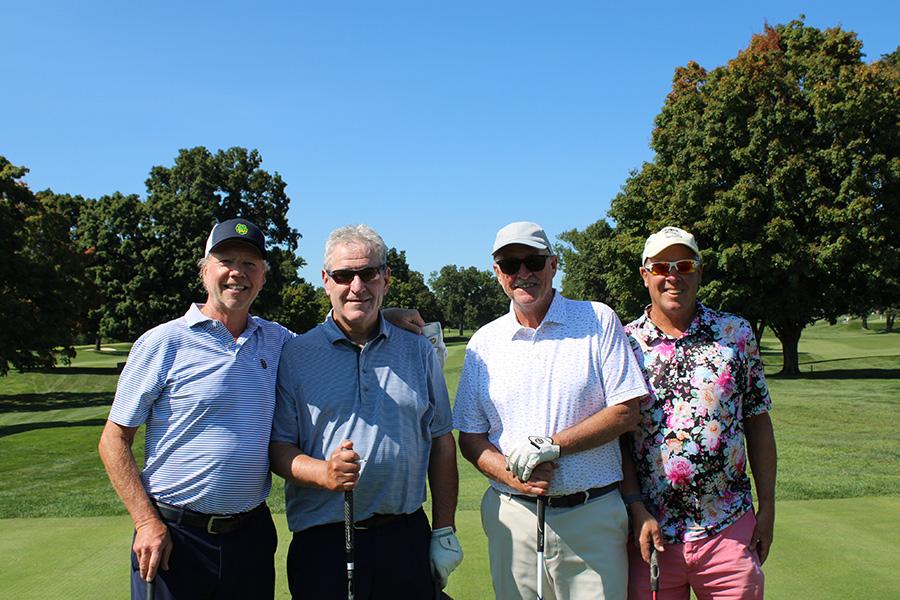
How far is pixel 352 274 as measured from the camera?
3139 mm

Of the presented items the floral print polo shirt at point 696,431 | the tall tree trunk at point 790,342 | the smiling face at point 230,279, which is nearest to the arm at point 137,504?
the smiling face at point 230,279

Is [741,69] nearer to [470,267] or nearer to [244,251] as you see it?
[244,251]

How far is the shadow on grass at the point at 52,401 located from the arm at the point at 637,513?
24.7 meters

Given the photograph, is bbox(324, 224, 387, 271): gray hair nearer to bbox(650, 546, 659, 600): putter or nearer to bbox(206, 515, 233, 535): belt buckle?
bbox(206, 515, 233, 535): belt buckle

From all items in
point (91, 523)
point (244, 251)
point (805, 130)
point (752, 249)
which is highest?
point (805, 130)

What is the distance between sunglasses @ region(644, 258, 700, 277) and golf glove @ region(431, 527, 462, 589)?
4.98ft

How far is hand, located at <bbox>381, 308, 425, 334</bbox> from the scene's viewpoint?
335 cm

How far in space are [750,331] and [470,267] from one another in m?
105

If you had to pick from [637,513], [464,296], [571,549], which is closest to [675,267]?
[637,513]

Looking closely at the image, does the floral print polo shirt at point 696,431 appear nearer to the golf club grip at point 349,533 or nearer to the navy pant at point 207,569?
the golf club grip at point 349,533

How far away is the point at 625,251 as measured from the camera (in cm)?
2934

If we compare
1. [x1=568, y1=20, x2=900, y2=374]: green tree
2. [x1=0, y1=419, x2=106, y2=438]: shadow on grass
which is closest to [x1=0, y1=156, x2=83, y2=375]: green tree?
[x1=0, y1=419, x2=106, y2=438]: shadow on grass

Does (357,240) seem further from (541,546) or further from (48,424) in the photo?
(48,424)

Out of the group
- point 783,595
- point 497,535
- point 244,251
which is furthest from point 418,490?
point 783,595
